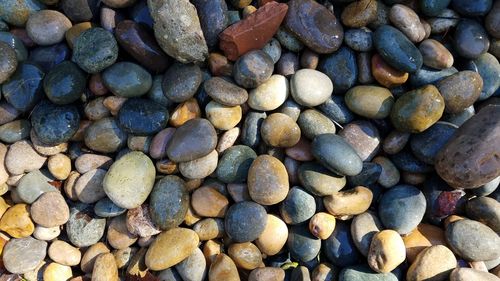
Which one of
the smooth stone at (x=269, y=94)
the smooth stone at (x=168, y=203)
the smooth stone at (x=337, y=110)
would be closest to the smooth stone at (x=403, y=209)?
the smooth stone at (x=337, y=110)

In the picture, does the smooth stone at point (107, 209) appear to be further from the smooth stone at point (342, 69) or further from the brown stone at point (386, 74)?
the brown stone at point (386, 74)

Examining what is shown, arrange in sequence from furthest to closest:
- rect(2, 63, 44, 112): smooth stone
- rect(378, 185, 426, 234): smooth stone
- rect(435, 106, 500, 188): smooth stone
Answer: rect(2, 63, 44, 112): smooth stone, rect(378, 185, 426, 234): smooth stone, rect(435, 106, 500, 188): smooth stone

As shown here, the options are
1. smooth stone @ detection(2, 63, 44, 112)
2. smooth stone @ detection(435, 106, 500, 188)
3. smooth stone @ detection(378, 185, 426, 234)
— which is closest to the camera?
smooth stone @ detection(435, 106, 500, 188)

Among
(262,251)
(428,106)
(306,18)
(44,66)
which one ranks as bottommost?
(262,251)

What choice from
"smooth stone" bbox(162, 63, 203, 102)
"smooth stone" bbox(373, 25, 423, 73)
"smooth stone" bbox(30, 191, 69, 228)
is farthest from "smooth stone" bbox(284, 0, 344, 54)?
"smooth stone" bbox(30, 191, 69, 228)

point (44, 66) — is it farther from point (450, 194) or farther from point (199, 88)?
point (450, 194)

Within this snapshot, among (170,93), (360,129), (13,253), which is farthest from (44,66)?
(360,129)

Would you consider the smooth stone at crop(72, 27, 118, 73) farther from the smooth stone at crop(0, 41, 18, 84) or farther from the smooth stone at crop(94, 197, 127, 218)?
the smooth stone at crop(94, 197, 127, 218)
